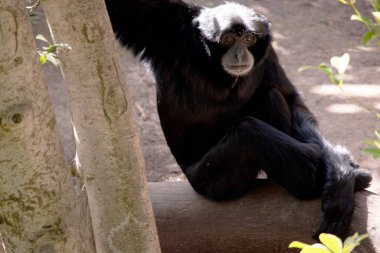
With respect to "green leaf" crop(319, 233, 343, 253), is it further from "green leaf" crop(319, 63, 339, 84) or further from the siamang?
the siamang

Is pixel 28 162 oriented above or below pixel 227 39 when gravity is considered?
above

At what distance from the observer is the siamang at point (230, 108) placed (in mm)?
4508

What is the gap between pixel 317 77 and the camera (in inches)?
344

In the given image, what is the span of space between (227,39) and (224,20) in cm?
16

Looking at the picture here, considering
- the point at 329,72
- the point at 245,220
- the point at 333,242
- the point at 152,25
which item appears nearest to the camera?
the point at 333,242

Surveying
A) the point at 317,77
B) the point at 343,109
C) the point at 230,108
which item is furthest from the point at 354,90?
the point at 230,108

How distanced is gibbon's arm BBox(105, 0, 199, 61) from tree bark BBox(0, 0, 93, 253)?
7.51 ft

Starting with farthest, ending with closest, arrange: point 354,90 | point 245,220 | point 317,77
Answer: point 317,77, point 354,90, point 245,220

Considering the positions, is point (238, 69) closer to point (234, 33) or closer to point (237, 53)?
point (237, 53)

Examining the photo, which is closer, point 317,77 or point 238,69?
point 238,69

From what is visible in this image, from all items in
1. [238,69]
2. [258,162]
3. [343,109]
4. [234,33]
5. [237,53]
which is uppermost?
[234,33]

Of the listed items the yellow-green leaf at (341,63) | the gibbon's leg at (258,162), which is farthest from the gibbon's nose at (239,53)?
the yellow-green leaf at (341,63)

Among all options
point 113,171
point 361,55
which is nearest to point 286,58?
point 361,55

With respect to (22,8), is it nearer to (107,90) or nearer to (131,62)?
(107,90)
